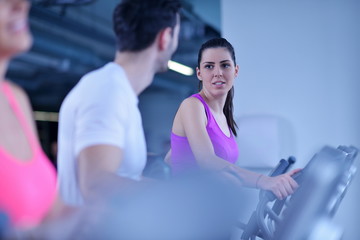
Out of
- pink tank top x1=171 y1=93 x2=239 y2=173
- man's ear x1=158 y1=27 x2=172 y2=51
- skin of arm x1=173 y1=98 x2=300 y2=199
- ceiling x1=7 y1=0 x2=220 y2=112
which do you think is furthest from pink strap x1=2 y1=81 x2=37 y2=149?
ceiling x1=7 y1=0 x2=220 y2=112

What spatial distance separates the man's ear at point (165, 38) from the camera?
4.06 ft

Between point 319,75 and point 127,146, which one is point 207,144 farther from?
point 319,75

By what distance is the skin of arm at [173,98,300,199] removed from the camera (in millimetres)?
1640

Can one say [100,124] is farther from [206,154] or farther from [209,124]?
[209,124]

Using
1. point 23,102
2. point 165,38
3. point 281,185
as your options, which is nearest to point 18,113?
point 23,102

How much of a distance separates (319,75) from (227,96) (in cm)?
145

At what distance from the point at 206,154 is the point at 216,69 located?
0.35 metres

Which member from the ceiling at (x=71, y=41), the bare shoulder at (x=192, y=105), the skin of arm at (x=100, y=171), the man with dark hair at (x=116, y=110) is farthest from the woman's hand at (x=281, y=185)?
the ceiling at (x=71, y=41)

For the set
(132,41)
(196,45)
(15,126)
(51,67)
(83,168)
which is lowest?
(51,67)

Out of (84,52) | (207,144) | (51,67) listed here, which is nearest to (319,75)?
(207,144)

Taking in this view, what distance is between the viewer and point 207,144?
185 cm

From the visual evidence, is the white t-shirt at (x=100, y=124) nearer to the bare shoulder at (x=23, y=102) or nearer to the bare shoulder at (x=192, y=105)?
the bare shoulder at (x=23, y=102)

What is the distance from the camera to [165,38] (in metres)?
1.25

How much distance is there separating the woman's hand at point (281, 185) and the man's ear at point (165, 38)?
654 mm
